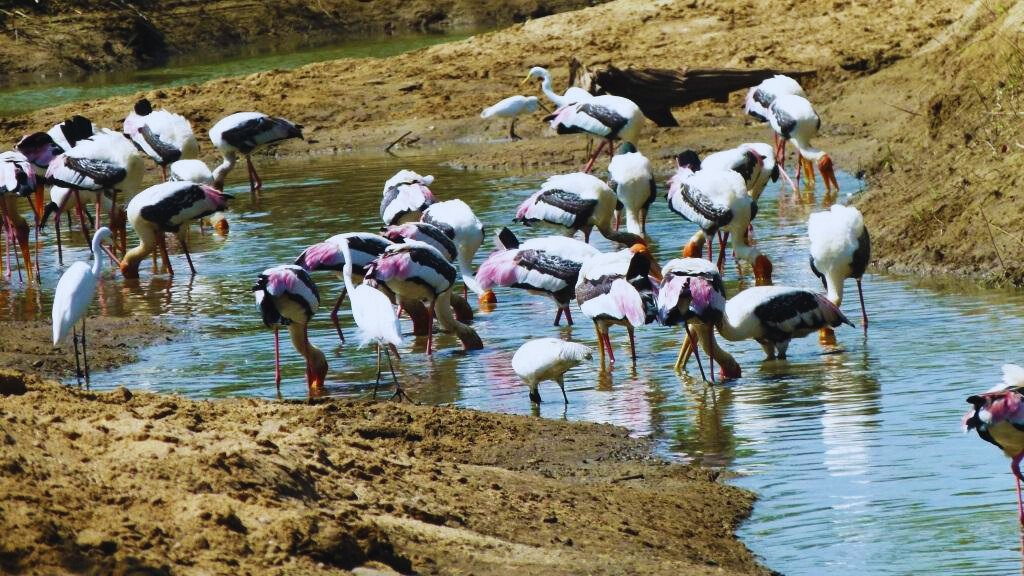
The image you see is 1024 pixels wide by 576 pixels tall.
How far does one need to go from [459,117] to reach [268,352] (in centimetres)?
1266

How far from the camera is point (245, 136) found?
19.0m

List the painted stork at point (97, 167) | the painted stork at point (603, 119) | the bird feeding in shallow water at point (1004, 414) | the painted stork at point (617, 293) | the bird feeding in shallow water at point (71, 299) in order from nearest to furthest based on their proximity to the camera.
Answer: the bird feeding in shallow water at point (1004, 414), the bird feeding in shallow water at point (71, 299), the painted stork at point (617, 293), the painted stork at point (97, 167), the painted stork at point (603, 119)

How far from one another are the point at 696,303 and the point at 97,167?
25.2ft

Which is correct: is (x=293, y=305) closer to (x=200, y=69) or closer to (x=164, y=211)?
(x=164, y=211)

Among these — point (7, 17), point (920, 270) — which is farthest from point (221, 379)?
point (7, 17)

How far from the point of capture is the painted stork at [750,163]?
14.3m

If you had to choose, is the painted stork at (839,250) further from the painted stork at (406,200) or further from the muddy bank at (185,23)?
the muddy bank at (185,23)

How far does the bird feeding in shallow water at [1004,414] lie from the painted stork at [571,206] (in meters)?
7.43

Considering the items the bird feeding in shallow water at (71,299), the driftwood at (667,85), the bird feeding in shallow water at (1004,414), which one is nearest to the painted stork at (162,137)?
the driftwood at (667,85)

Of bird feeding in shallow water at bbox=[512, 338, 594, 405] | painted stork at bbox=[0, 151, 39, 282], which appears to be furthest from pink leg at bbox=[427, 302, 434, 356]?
painted stork at bbox=[0, 151, 39, 282]

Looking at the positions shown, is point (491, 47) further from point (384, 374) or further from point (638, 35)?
point (384, 374)

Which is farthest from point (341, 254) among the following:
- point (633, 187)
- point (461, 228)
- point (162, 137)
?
point (162, 137)

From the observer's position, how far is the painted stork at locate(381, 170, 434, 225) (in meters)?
13.0

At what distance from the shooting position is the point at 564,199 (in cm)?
1349
